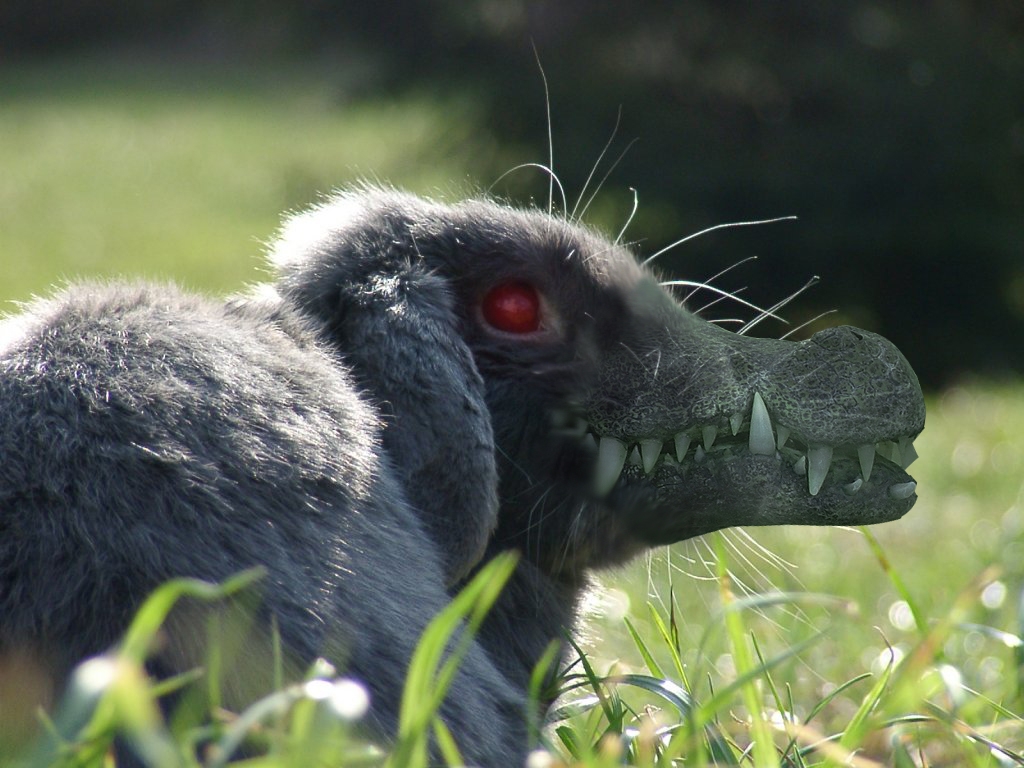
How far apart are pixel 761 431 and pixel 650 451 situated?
0.75 feet

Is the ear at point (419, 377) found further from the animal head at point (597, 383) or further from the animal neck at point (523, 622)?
the animal neck at point (523, 622)

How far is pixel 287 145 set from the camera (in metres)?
18.0

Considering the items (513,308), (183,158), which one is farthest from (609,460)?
(183,158)

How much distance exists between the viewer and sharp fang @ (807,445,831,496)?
238 centimetres

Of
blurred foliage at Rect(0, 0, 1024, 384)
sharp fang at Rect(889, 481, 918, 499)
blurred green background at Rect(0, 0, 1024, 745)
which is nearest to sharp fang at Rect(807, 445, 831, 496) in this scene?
sharp fang at Rect(889, 481, 918, 499)

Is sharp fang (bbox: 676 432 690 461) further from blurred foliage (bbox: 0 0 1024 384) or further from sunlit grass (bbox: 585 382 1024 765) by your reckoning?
blurred foliage (bbox: 0 0 1024 384)

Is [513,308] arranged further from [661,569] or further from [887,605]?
[887,605]

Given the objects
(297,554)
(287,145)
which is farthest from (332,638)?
(287,145)

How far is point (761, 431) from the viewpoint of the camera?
7.83ft

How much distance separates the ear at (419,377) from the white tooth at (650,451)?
35 cm

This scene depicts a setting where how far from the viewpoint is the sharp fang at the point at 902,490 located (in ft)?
7.91

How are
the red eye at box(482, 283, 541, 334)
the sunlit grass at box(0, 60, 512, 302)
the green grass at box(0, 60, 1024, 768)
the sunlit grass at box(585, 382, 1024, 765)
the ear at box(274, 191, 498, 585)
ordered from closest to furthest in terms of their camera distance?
the green grass at box(0, 60, 1024, 768) → the sunlit grass at box(585, 382, 1024, 765) → the ear at box(274, 191, 498, 585) → the red eye at box(482, 283, 541, 334) → the sunlit grass at box(0, 60, 512, 302)

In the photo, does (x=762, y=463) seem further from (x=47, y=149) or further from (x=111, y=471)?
(x=47, y=149)

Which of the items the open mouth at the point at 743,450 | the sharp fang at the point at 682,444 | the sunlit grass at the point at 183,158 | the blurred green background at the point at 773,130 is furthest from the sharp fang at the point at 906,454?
the blurred green background at the point at 773,130
